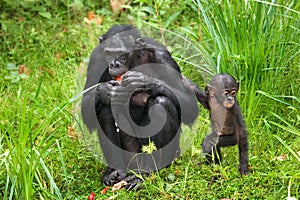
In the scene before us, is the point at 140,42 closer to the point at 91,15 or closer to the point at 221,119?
the point at 221,119

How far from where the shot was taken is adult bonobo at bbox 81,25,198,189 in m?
4.01

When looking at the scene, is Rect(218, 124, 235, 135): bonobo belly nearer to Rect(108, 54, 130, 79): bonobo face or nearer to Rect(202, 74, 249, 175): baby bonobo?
Rect(202, 74, 249, 175): baby bonobo

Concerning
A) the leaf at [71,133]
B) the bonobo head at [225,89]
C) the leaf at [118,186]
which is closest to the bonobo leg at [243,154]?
the bonobo head at [225,89]

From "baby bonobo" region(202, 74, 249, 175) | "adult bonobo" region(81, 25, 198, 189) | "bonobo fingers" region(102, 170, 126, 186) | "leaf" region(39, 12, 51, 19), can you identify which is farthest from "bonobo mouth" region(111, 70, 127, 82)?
"leaf" region(39, 12, 51, 19)

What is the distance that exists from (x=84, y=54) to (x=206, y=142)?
292 cm

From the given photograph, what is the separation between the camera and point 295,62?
503 centimetres

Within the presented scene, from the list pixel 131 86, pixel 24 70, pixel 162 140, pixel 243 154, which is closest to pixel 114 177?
pixel 162 140

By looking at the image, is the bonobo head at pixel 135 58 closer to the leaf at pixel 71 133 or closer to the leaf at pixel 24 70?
the leaf at pixel 71 133

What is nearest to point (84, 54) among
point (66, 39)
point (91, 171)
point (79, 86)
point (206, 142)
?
point (66, 39)

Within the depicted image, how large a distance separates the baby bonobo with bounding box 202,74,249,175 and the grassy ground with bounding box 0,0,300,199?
11 centimetres

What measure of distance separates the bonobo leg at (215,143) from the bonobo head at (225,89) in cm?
25

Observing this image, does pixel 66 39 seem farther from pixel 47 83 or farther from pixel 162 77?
pixel 162 77

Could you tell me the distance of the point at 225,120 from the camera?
3.79m

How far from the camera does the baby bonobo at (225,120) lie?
362 cm
